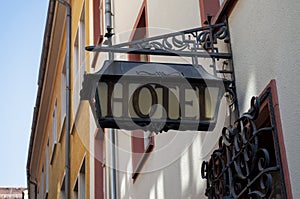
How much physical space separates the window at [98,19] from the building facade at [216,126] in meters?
0.02

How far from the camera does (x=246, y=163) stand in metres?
4.16

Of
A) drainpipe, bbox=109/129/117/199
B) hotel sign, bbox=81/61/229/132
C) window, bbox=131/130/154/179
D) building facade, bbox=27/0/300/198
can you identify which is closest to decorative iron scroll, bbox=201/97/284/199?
building facade, bbox=27/0/300/198

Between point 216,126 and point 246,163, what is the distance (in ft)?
3.43

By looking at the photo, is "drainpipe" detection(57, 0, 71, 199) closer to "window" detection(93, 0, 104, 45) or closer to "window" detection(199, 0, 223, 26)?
"window" detection(93, 0, 104, 45)

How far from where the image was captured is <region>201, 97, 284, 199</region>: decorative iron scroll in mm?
3963

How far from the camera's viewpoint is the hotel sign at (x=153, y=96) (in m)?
4.60

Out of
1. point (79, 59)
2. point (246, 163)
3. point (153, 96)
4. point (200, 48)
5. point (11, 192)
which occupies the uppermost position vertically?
point (79, 59)

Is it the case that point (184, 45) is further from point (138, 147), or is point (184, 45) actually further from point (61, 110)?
point (61, 110)

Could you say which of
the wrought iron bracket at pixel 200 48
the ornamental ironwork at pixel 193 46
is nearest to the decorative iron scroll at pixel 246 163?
the wrought iron bracket at pixel 200 48

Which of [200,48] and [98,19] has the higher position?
[98,19]

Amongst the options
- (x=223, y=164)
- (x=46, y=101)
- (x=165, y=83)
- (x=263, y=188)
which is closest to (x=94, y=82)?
(x=165, y=83)

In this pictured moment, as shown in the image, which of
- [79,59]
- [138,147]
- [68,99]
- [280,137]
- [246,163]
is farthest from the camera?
[68,99]

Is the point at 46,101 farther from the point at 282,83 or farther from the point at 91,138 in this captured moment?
the point at 282,83

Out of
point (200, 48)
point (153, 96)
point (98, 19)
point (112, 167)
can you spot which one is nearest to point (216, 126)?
point (200, 48)
